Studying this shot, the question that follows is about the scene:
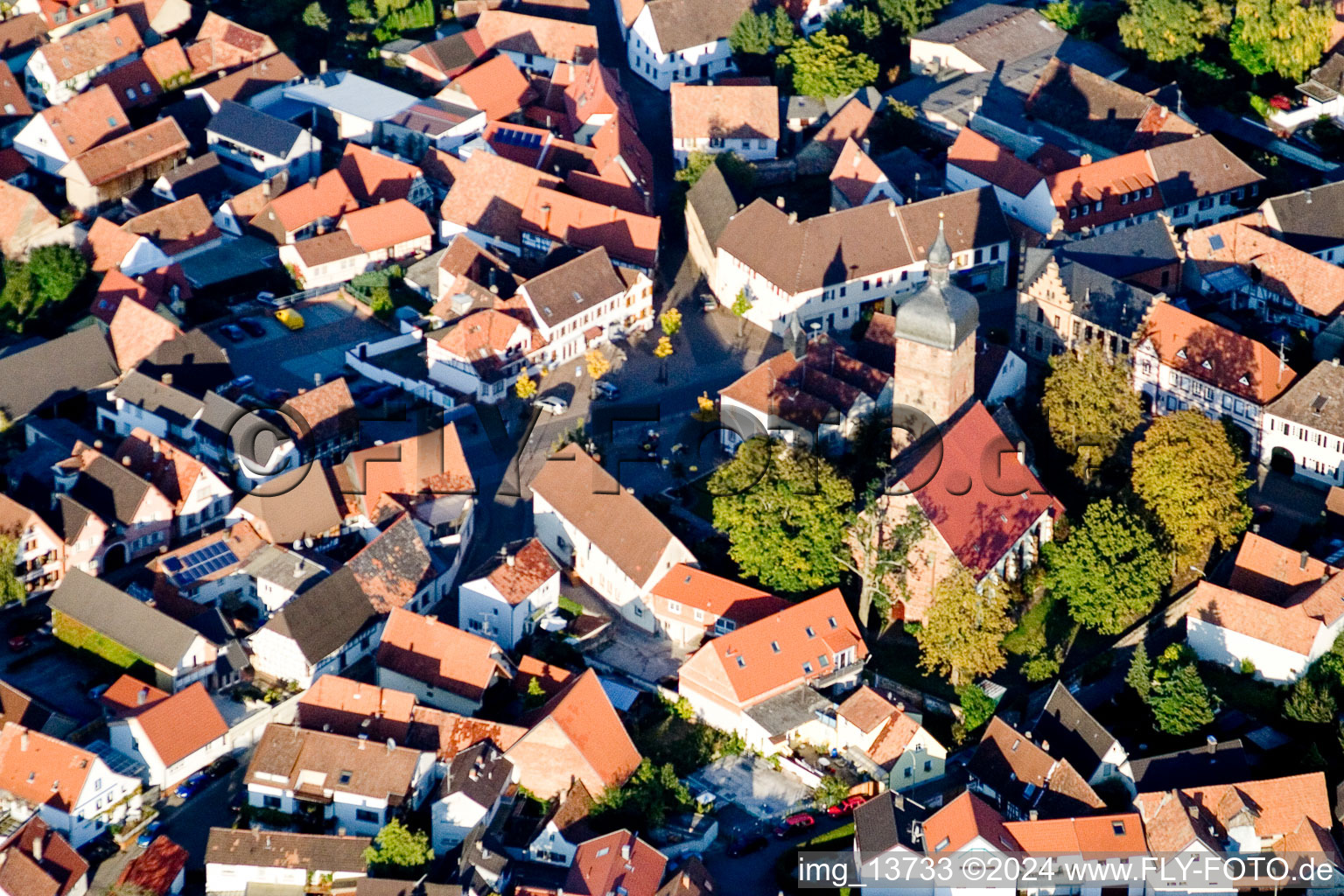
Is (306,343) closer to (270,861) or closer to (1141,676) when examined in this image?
(270,861)

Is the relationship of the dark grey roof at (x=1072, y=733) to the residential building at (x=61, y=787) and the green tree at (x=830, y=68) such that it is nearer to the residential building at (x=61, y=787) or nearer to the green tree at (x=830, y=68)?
the residential building at (x=61, y=787)

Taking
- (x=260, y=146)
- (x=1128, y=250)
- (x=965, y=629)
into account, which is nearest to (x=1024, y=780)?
(x=965, y=629)

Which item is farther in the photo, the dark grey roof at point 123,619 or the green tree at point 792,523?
the green tree at point 792,523

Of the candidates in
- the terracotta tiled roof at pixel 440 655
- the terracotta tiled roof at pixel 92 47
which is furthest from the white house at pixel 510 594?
the terracotta tiled roof at pixel 92 47

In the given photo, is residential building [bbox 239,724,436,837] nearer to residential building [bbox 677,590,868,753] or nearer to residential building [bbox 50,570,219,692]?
residential building [bbox 50,570,219,692]

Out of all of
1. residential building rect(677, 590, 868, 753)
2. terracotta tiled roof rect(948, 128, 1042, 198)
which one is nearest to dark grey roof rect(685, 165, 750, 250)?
terracotta tiled roof rect(948, 128, 1042, 198)

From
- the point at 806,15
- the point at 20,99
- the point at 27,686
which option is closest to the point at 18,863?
the point at 27,686
